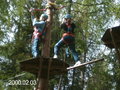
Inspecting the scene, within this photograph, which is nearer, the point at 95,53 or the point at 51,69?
the point at 51,69

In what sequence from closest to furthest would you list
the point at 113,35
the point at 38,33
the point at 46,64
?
1. the point at 113,35
2. the point at 46,64
3. the point at 38,33

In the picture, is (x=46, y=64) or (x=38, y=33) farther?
(x=38, y=33)

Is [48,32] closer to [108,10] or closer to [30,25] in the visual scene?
[108,10]

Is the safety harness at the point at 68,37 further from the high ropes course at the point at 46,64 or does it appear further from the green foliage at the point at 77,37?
the green foliage at the point at 77,37

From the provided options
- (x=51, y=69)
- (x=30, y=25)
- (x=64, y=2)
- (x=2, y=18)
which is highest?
(x=30, y=25)

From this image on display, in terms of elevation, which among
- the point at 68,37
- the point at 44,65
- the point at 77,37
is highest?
the point at 77,37

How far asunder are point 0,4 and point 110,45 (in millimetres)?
4573

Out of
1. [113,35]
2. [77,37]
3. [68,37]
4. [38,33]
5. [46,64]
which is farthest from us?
[77,37]

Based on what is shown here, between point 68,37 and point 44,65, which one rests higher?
point 68,37

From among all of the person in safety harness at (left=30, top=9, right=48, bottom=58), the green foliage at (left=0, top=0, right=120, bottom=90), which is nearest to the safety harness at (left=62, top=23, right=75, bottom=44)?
the person in safety harness at (left=30, top=9, right=48, bottom=58)

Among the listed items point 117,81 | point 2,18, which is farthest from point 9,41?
point 117,81

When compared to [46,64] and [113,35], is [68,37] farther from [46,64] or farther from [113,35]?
[113,35]

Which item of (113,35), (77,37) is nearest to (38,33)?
(113,35)

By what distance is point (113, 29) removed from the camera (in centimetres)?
→ 576
